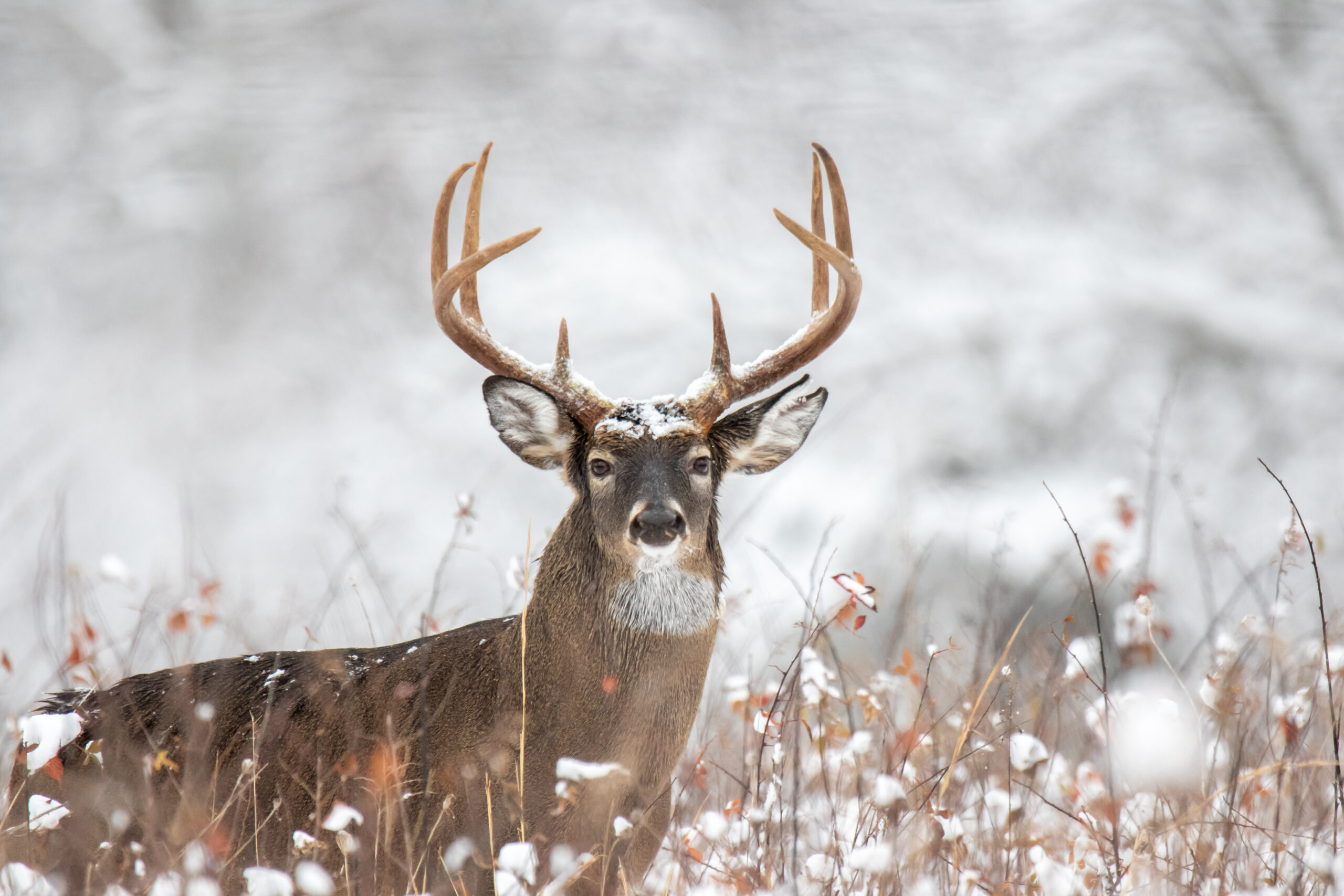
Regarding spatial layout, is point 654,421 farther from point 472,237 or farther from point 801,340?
point 472,237

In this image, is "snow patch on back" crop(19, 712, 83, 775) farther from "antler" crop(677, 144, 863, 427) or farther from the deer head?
"antler" crop(677, 144, 863, 427)

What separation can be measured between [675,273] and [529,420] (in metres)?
10.2

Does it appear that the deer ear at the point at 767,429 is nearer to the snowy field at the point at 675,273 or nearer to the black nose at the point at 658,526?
the black nose at the point at 658,526

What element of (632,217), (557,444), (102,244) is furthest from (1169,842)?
(102,244)

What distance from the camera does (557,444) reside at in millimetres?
3799

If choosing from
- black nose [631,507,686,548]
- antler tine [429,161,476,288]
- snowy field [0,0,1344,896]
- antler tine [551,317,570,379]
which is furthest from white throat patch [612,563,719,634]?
snowy field [0,0,1344,896]

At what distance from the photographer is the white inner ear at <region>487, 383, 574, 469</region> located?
367 cm

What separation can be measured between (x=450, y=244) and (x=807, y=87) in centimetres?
509

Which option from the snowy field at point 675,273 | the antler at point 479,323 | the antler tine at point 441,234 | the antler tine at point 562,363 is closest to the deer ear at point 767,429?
the antler at point 479,323

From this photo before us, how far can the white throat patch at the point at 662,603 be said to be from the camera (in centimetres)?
335

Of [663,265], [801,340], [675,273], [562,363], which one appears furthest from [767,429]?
[663,265]

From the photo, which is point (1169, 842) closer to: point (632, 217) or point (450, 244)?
point (450, 244)

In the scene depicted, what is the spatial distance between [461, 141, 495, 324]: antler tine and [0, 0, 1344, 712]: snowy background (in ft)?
20.4

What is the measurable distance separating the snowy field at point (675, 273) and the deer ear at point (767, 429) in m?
4.58
